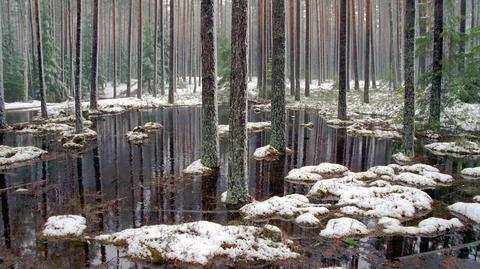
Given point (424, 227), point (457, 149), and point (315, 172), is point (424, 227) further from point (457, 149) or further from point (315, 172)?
point (457, 149)

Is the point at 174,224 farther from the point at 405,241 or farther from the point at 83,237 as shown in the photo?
the point at 405,241

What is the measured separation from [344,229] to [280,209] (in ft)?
4.93

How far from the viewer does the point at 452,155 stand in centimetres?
1317

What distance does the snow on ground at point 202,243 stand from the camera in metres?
5.91

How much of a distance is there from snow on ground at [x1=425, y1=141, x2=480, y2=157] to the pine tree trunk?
5.77m

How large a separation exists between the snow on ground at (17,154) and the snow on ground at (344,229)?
11.0 metres

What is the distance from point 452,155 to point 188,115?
17.2 meters

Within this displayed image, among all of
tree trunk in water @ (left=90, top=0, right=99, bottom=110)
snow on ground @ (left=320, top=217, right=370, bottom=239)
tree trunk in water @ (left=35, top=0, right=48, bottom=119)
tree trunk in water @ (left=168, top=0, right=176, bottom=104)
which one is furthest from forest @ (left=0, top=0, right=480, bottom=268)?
tree trunk in water @ (left=168, top=0, right=176, bottom=104)

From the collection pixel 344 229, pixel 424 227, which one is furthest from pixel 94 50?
pixel 424 227

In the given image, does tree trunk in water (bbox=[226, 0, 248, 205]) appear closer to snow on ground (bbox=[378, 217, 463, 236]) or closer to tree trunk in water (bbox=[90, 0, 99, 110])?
snow on ground (bbox=[378, 217, 463, 236])

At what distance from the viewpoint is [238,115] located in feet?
27.9

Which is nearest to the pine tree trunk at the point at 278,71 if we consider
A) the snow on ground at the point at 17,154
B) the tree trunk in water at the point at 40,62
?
the snow on ground at the point at 17,154

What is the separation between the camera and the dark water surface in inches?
235

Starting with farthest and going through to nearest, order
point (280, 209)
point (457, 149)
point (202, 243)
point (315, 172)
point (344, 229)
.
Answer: point (457, 149) < point (315, 172) < point (280, 209) < point (344, 229) < point (202, 243)
